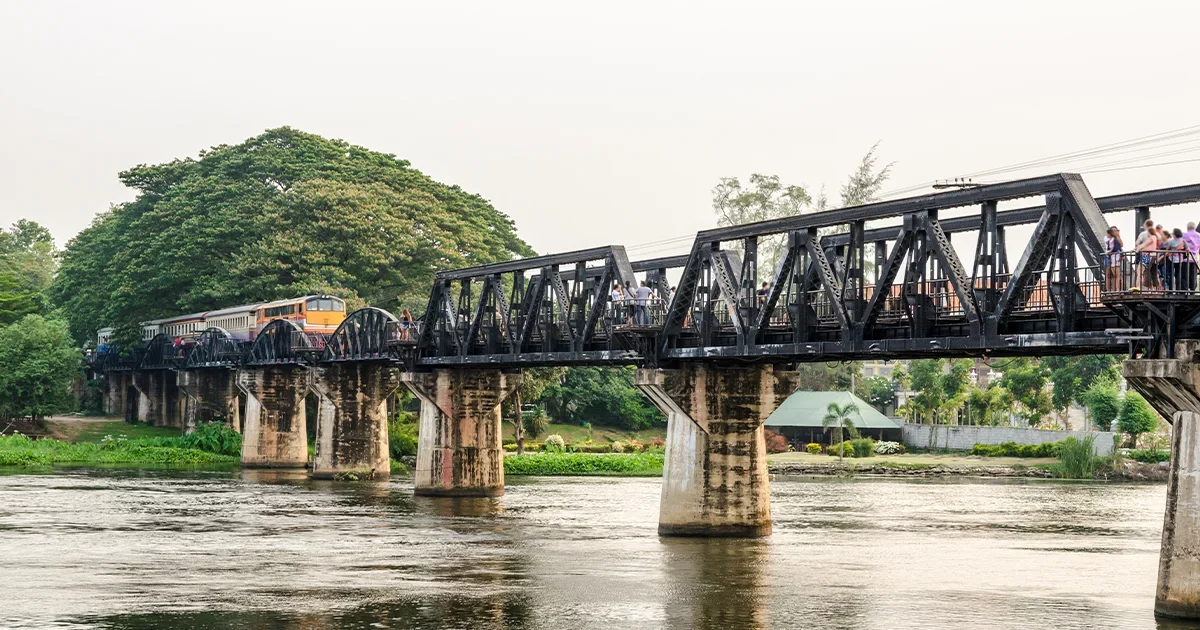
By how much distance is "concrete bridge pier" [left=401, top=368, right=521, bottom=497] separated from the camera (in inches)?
2744

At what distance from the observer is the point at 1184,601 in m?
31.2

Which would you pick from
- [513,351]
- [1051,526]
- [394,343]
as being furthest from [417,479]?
[1051,526]

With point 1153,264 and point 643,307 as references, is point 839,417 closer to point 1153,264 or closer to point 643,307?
point 643,307

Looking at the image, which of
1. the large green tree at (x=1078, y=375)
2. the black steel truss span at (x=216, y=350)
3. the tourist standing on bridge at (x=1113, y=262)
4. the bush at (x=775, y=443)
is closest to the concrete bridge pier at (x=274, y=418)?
the black steel truss span at (x=216, y=350)

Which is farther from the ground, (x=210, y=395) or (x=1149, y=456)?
(x=210, y=395)

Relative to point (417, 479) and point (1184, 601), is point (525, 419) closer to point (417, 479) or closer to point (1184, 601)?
point (417, 479)

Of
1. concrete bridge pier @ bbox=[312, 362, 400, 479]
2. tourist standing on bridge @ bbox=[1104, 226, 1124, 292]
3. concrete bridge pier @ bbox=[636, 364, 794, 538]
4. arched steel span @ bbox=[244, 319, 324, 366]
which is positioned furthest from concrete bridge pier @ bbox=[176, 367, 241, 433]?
tourist standing on bridge @ bbox=[1104, 226, 1124, 292]

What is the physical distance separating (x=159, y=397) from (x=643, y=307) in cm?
8324

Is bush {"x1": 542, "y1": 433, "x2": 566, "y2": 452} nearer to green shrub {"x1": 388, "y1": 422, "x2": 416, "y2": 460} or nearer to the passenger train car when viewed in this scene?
green shrub {"x1": 388, "y1": 422, "x2": 416, "y2": 460}

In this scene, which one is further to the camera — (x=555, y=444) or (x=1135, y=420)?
(x=555, y=444)

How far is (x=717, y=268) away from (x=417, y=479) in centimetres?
2888

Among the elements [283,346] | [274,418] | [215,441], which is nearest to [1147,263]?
[283,346]

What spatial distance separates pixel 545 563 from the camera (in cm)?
4462

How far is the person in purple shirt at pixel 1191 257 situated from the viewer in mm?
31094
